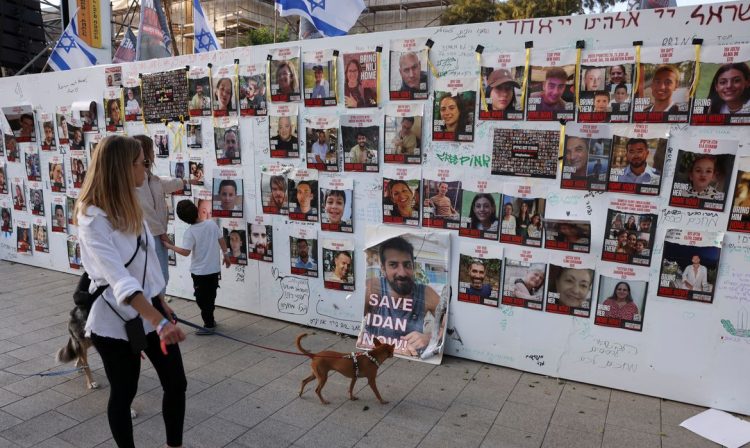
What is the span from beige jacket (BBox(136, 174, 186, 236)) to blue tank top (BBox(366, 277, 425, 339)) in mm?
2428

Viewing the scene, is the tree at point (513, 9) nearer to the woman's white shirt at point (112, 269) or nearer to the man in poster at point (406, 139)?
the man in poster at point (406, 139)

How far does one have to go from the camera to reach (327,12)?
17.2ft

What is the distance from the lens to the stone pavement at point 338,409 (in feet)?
11.4

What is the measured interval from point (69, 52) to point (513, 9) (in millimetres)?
22144

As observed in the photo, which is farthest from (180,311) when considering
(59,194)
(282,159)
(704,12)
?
(704,12)

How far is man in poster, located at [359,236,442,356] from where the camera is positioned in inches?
188

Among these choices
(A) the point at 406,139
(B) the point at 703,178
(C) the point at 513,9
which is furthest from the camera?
(C) the point at 513,9

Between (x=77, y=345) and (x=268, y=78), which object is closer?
(x=77, y=345)

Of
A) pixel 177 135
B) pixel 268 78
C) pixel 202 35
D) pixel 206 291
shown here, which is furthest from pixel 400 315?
pixel 202 35

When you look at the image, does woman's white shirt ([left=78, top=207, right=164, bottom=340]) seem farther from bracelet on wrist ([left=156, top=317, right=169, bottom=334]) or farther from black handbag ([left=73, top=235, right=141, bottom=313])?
bracelet on wrist ([left=156, top=317, right=169, bottom=334])

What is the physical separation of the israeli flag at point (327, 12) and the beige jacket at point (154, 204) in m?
2.24

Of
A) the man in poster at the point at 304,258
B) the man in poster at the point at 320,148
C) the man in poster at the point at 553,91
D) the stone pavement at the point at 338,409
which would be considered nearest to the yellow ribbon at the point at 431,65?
the man in poster at the point at 553,91

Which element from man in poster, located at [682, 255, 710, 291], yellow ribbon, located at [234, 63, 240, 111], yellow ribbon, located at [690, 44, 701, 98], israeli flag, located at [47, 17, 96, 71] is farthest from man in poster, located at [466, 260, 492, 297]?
israeli flag, located at [47, 17, 96, 71]

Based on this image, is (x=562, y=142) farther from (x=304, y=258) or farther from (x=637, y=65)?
(x=304, y=258)
